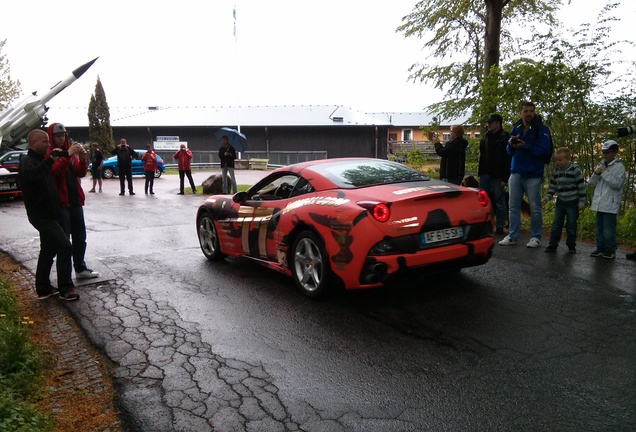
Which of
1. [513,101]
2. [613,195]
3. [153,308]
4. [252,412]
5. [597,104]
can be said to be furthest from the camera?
[513,101]

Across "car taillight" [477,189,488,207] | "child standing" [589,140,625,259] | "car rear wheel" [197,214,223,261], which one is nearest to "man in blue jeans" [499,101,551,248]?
"child standing" [589,140,625,259]

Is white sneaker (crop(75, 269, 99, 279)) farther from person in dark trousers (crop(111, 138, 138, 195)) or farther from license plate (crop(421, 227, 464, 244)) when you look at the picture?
person in dark trousers (crop(111, 138, 138, 195))

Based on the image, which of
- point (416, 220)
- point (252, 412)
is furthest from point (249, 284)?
point (252, 412)

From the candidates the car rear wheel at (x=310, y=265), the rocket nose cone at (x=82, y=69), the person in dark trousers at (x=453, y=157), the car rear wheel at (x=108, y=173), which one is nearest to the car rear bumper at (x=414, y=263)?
the car rear wheel at (x=310, y=265)

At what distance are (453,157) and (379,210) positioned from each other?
15.5ft

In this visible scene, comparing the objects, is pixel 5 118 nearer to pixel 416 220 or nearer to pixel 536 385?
pixel 416 220

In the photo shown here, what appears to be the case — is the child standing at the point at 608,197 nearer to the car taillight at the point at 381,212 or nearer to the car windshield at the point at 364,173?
the car windshield at the point at 364,173

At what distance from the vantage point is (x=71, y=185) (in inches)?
231

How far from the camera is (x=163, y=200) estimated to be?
15.5 m

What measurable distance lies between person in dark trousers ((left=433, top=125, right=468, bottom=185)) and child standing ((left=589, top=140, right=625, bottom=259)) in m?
2.41

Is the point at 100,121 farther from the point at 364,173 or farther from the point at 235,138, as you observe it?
the point at 364,173

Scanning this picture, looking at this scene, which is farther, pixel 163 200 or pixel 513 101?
pixel 163 200

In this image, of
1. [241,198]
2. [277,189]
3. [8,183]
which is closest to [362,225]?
[277,189]

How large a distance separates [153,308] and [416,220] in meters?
2.75
